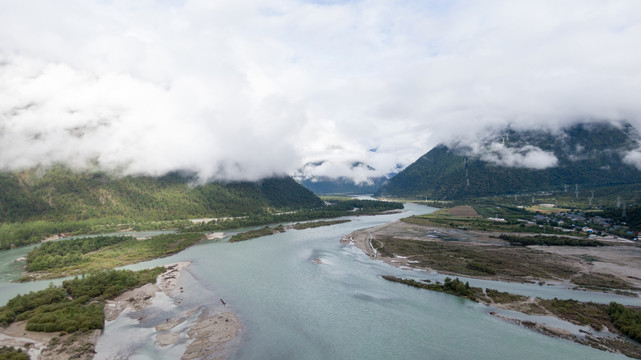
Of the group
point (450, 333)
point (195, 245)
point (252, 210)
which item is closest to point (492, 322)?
point (450, 333)

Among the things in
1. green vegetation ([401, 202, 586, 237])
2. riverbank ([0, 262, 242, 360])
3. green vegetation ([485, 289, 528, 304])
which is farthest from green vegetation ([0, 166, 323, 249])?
green vegetation ([485, 289, 528, 304])

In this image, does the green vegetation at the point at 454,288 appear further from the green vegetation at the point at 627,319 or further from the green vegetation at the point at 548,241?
the green vegetation at the point at 548,241

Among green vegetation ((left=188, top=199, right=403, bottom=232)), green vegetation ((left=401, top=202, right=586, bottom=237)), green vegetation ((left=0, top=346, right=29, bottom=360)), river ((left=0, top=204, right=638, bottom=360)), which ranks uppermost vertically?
green vegetation ((left=188, top=199, right=403, bottom=232))

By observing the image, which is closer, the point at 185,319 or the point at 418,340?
the point at 418,340

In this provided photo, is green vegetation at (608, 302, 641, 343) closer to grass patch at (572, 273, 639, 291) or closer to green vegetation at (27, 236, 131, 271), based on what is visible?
grass patch at (572, 273, 639, 291)

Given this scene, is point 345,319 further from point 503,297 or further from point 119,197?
point 119,197

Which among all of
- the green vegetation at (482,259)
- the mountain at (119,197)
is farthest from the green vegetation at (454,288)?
the mountain at (119,197)

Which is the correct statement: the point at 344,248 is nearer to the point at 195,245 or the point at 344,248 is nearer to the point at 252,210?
the point at 195,245
